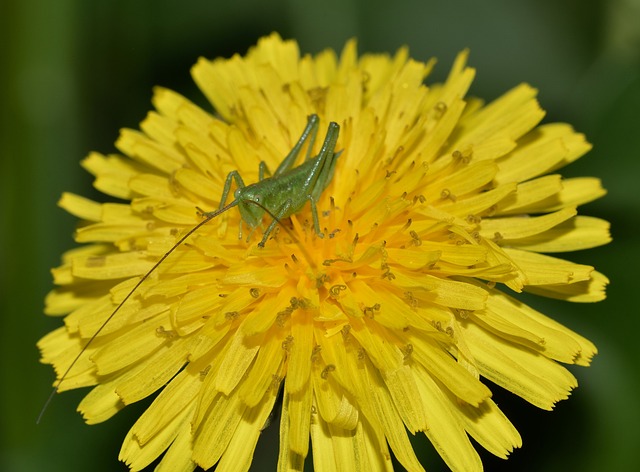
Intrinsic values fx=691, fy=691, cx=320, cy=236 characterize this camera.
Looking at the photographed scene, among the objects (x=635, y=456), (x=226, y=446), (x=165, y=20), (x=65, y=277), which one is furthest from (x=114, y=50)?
(x=635, y=456)

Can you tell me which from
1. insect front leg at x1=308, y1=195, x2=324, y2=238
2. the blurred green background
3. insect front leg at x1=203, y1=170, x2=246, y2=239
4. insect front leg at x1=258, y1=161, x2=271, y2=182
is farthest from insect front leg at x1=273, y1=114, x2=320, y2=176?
the blurred green background

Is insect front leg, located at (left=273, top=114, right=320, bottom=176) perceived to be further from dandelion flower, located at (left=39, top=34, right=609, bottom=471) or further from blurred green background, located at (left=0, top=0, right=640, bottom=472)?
blurred green background, located at (left=0, top=0, right=640, bottom=472)

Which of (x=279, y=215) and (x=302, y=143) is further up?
(x=302, y=143)

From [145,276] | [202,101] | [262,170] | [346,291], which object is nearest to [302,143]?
[262,170]

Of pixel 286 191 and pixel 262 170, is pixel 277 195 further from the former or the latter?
pixel 262 170

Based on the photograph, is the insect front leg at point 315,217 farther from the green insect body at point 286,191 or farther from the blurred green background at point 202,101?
the blurred green background at point 202,101

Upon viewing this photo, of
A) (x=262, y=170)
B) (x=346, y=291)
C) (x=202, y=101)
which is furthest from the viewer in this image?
(x=202, y=101)
